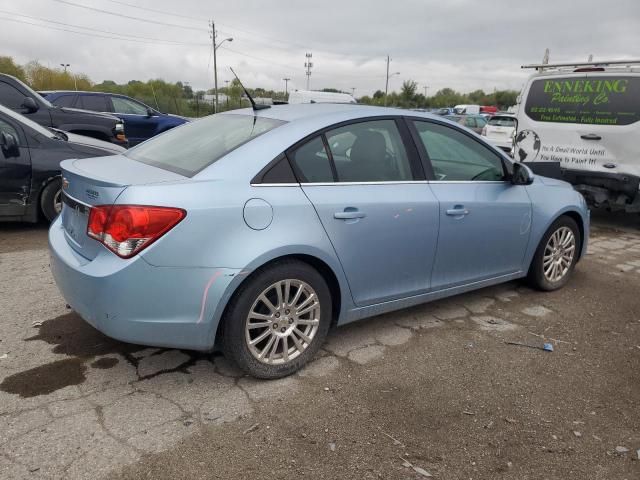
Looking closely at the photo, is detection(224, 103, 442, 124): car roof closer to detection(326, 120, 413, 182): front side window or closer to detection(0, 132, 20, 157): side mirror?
detection(326, 120, 413, 182): front side window

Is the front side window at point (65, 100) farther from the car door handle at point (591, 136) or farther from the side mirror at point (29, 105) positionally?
the car door handle at point (591, 136)

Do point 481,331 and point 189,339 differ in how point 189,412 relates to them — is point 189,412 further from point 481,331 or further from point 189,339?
point 481,331

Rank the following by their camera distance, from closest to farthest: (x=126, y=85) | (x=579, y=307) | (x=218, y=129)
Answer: (x=218, y=129), (x=579, y=307), (x=126, y=85)

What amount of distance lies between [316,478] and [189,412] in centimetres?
81

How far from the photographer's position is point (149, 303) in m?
2.61

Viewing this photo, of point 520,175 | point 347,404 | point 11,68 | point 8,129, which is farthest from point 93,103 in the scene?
point 11,68

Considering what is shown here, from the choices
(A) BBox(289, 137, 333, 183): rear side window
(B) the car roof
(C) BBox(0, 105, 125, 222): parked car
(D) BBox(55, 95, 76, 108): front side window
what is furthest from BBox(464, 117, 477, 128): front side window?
(A) BBox(289, 137, 333, 183): rear side window

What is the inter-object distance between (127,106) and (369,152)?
1102 cm

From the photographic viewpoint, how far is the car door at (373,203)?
3.12m

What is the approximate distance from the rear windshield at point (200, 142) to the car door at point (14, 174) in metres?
3.00

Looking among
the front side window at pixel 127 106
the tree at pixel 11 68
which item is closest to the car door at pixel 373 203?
the front side window at pixel 127 106

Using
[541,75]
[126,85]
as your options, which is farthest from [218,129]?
[126,85]

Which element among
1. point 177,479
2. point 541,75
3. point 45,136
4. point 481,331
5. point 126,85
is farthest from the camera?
point 126,85

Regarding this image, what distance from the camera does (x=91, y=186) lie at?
279cm
